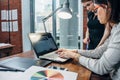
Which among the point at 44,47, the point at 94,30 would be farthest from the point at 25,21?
the point at 44,47

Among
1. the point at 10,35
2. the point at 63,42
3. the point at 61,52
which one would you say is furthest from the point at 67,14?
the point at 10,35

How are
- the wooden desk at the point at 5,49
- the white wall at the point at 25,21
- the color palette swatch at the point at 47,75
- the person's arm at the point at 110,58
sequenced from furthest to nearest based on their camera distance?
the white wall at the point at 25,21, the wooden desk at the point at 5,49, the person's arm at the point at 110,58, the color palette swatch at the point at 47,75

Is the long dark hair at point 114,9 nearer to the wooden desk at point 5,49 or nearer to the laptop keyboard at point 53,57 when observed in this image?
the laptop keyboard at point 53,57

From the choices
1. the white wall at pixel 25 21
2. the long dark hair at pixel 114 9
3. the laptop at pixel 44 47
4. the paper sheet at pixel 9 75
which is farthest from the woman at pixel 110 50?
the white wall at pixel 25 21

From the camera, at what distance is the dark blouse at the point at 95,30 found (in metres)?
2.52

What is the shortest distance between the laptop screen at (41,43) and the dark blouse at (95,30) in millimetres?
828

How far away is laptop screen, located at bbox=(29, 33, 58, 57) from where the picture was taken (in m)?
1.65

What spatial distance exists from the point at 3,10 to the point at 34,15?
697 millimetres

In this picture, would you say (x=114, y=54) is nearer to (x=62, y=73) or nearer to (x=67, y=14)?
(x=62, y=73)

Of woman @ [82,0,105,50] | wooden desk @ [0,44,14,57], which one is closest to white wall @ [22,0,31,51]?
wooden desk @ [0,44,14,57]

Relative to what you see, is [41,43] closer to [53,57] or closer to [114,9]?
[53,57]

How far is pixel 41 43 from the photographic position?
1.74 m

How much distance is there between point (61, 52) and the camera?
1663 mm

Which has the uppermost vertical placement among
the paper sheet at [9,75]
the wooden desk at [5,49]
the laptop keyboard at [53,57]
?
the laptop keyboard at [53,57]
